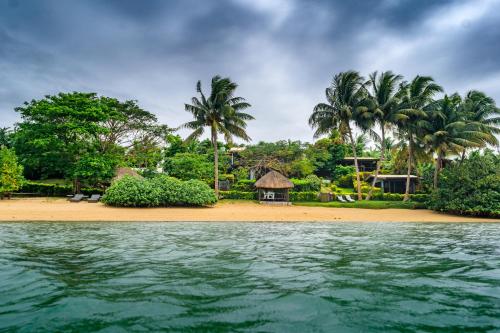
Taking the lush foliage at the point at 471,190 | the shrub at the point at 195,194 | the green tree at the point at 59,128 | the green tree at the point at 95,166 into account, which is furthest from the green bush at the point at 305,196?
the green tree at the point at 59,128

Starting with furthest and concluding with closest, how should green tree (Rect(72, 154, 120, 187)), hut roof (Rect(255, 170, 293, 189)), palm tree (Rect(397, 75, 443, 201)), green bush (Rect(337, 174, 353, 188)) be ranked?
1. green bush (Rect(337, 174, 353, 188))
2. hut roof (Rect(255, 170, 293, 189))
3. palm tree (Rect(397, 75, 443, 201))
4. green tree (Rect(72, 154, 120, 187))

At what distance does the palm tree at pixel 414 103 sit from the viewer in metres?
30.5

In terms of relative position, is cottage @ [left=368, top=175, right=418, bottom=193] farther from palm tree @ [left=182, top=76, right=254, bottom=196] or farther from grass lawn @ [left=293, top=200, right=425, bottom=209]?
palm tree @ [left=182, top=76, right=254, bottom=196]

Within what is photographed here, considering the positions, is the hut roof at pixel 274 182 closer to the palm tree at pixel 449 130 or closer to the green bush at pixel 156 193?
the green bush at pixel 156 193

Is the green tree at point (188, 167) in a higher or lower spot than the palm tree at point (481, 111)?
lower

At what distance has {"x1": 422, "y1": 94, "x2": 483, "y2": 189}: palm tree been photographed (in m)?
28.6

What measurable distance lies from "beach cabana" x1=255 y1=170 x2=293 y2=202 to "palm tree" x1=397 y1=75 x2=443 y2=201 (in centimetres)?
1126

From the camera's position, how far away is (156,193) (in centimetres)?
2441

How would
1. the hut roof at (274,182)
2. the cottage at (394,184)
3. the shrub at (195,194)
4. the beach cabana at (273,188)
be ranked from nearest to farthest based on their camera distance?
the shrub at (195,194) < the hut roof at (274,182) < the beach cabana at (273,188) < the cottage at (394,184)

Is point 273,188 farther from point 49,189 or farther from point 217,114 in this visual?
point 49,189

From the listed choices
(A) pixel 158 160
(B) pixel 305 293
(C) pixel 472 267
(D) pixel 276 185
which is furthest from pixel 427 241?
(A) pixel 158 160

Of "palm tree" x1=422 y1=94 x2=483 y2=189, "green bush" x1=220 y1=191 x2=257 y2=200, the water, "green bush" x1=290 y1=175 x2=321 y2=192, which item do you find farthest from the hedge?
"palm tree" x1=422 y1=94 x2=483 y2=189

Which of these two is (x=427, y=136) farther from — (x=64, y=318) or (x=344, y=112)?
(x=64, y=318)

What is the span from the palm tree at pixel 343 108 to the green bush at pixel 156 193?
14031 mm
